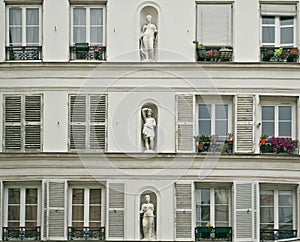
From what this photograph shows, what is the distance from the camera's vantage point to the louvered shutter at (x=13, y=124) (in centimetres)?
3766

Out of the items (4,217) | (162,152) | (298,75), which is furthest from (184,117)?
(4,217)

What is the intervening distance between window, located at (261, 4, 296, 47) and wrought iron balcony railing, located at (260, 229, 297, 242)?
5463 millimetres

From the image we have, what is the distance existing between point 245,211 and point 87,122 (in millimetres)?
5248

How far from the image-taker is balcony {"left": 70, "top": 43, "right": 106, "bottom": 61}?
38000 millimetres

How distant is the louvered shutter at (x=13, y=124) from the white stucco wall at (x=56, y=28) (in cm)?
169

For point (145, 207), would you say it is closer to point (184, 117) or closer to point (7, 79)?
point (184, 117)

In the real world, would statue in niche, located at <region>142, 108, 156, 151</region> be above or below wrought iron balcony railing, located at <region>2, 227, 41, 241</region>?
above

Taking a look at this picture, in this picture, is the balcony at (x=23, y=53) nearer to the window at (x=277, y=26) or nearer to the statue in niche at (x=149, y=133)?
the statue in niche at (x=149, y=133)

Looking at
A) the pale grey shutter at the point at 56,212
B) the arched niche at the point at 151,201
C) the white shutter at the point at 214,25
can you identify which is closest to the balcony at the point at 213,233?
the arched niche at the point at 151,201

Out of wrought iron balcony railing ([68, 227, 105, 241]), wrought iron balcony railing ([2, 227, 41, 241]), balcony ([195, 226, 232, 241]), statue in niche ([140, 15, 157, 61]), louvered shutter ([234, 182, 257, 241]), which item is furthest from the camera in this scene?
statue in niche ([140, 15, 157, 61])

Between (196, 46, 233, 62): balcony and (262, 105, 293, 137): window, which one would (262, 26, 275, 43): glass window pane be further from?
(262, 105, 293, 137): window

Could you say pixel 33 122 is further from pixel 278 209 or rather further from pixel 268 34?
pixel 278 209

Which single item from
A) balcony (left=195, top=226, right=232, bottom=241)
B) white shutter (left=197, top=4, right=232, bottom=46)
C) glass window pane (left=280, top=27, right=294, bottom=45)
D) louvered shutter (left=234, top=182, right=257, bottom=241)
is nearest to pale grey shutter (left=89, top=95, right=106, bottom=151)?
white shutter (left=197, top=4, right=232, bottom=46)

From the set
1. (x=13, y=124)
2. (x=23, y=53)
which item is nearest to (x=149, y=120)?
(x=13, y=124)
